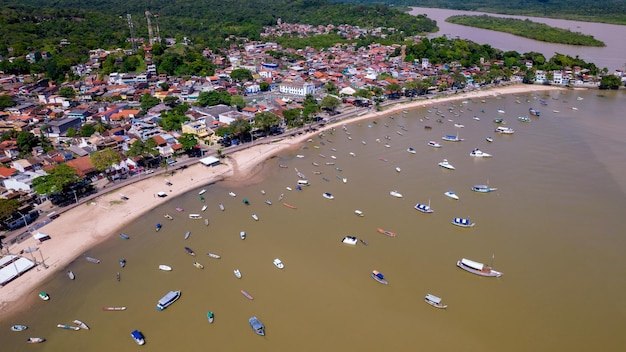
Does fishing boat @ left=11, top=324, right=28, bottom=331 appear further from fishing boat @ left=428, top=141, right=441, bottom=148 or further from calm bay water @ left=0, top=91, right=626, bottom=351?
fishing boat @ left=428, top=141, right=441, bottom=148

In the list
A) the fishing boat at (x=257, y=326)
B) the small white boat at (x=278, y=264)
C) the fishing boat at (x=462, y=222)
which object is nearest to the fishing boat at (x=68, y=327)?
the fishing boat at (x=257, y=326)

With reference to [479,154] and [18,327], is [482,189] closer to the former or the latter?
[479,154]

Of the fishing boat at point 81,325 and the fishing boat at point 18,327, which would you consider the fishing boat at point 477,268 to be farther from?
the fishing boat at point 18,327

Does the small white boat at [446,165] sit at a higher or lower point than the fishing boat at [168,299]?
higher

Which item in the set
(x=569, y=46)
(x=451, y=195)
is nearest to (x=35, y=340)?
(x=451, y=195)

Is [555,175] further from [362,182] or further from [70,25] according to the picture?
[70,25]
